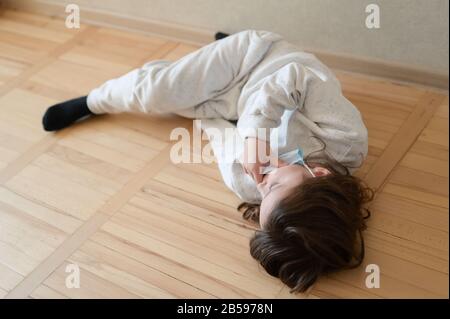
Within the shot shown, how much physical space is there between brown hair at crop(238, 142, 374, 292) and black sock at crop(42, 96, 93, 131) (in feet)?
2.18

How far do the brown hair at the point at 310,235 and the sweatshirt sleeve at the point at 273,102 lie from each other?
18cm

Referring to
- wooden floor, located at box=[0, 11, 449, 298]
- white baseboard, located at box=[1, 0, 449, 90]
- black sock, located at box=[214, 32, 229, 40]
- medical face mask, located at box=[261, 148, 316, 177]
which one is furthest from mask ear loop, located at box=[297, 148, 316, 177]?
black sock, located at box=[214, 32, 229, 40]

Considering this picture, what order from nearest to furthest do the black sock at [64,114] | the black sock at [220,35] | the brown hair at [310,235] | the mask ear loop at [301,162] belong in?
1. the brown hair at [310,235]
2. the mask ear loop at [301,162]
3. the black sock at [64,114]
4. the black sock at [220,35]

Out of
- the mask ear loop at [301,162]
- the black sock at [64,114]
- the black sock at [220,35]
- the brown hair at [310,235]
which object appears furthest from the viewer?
the black sock at [220,35]

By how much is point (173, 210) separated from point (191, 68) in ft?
1.17

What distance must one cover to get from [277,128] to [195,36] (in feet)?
2.23

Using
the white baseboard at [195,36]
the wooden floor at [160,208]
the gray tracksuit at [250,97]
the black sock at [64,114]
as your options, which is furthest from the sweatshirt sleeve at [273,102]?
the black sock at [64,114]

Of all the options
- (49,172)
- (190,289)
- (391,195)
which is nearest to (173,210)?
(190,289)

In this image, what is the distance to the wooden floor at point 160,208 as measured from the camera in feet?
Result: 3.45

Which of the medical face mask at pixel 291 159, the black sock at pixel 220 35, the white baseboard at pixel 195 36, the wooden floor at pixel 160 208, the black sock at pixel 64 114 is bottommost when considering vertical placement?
the wooden floor at pixel 160 208

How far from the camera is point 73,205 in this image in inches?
48.8

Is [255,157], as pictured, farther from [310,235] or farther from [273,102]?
[310,235]

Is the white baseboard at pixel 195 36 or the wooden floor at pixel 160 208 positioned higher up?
the white baseboard at pixel 195 36

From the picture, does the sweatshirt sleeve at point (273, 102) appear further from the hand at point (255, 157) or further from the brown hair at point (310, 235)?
the brown hair at point (310, 235)
